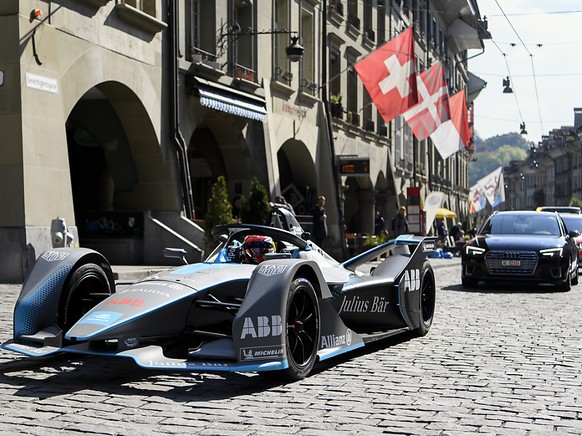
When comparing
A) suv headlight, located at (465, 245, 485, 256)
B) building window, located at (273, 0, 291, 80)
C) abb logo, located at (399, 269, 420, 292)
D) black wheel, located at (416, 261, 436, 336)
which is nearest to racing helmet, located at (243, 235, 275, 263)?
abb logo, located at (399, 269, 420, 292)

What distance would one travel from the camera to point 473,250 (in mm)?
16812

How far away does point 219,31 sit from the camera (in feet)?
78.4

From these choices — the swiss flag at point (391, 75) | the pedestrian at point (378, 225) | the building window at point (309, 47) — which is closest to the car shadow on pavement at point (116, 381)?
the swiss flag at point (391, 75)

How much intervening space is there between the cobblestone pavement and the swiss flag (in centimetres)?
1817

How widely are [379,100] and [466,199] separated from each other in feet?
165

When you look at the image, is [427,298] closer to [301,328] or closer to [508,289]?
[301,328]

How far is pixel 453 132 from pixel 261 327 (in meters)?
26.2

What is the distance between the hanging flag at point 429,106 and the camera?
29422 mm

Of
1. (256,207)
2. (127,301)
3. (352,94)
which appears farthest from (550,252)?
(352,94)

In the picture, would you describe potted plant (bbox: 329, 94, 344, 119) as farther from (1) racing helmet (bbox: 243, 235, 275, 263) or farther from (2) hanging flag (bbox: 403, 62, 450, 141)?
(1) racing helmet (bbox: 243, 235, 275, 263)

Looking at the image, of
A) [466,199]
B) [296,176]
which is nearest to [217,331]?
[296,176]

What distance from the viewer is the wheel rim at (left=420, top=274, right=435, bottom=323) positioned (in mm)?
9827

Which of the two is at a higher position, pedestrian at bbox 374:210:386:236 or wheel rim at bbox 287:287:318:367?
pedestrian at bbox 374:210:386:236

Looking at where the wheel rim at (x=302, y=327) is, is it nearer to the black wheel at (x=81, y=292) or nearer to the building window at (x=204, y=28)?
the black wheel at (x=81, y=292)
